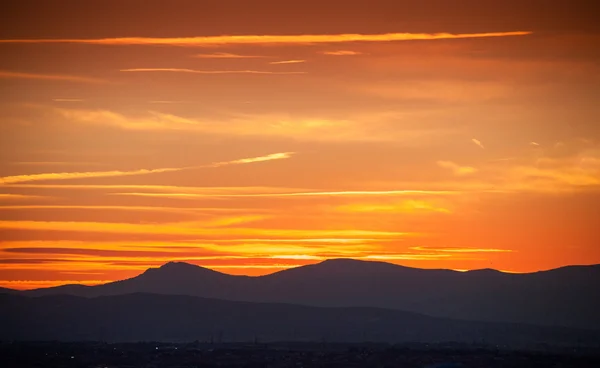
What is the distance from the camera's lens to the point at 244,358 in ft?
478

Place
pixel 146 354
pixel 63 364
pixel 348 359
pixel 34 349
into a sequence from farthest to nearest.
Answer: pixel 34 349, pixel 146 354, pixel 348 359, pixel 63 364

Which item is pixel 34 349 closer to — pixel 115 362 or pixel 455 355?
pixel 115 362

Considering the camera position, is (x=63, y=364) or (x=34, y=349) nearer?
(x=63, y=364)

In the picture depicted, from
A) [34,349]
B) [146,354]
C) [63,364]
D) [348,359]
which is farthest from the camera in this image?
[34,349]

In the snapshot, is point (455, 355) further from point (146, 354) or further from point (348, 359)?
point (146, 354)

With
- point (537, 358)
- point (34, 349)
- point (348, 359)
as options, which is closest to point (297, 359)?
point (348, 359)

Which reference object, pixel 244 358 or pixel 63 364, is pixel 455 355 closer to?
pixel 244 358

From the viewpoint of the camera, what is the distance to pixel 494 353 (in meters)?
157

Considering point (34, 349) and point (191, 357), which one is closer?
point (191, 357)

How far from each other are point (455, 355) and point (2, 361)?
56001mm

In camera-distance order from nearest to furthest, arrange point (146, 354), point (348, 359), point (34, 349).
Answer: point (348, 359) < point (146, 354) < point (34, 349)

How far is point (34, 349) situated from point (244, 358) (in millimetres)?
37998

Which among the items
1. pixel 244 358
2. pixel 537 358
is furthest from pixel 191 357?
pixel 537 358

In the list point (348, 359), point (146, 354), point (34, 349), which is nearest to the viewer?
point (348, 359)
